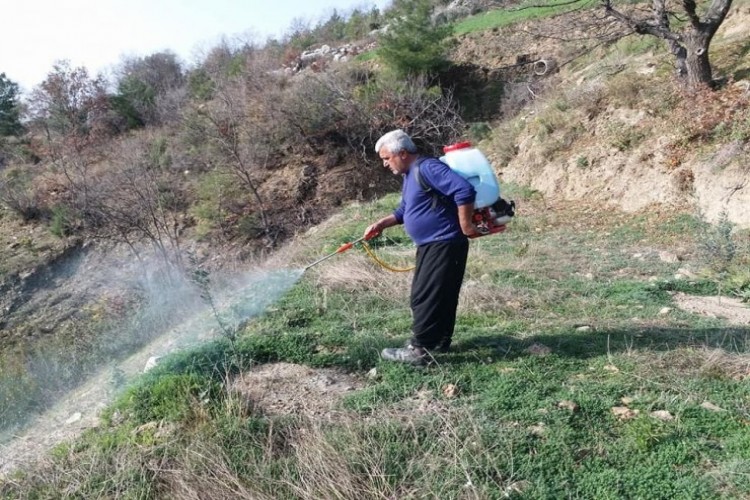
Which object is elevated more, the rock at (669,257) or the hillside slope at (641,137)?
the hillside slope at (641,137)

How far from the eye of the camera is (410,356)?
3.74 m

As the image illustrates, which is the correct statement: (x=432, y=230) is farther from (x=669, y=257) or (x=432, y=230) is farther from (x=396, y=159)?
(x=669, y=257)

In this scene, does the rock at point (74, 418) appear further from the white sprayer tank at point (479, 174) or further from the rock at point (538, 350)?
the rock at point (538, 350)

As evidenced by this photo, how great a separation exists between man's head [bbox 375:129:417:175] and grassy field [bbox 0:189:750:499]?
4.39 feet

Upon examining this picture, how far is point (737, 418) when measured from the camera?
115 inches

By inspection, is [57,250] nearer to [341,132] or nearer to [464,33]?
[341,132]

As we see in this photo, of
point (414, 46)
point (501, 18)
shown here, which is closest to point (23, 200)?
point (414, 46)

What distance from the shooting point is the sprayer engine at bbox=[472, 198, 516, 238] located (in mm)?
3436

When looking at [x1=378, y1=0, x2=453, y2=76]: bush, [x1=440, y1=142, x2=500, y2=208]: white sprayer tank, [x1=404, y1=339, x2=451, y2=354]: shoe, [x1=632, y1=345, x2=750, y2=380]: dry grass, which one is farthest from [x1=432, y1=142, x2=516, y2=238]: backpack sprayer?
[x1=378, y1=0, x2=453, y2=76]: bush

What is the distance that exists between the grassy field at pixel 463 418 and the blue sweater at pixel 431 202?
2.97 feet

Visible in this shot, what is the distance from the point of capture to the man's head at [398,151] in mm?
3471

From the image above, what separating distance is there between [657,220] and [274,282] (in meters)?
6.18

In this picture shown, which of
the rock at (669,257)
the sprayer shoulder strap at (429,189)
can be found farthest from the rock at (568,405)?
the rock at (669,257)

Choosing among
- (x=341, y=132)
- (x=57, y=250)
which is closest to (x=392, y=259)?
(x=341, y=132)
